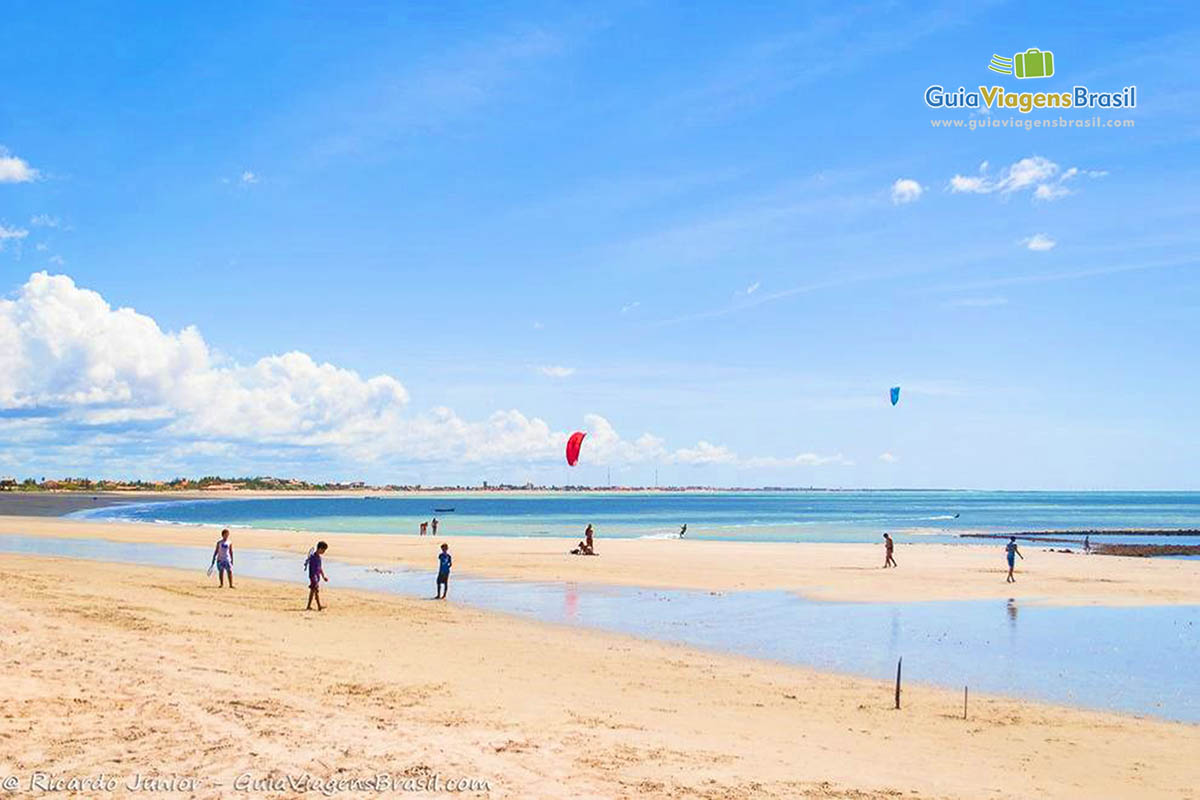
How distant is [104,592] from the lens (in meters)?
23.1

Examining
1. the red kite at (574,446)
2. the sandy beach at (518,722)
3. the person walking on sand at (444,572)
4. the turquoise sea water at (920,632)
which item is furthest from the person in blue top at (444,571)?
the red kite at (574,446)

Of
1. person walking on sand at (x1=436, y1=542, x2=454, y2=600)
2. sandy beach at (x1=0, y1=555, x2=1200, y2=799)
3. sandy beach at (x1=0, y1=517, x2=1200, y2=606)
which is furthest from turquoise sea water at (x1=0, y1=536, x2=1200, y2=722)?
sandy beach at (x1=0, y1=517, x2=1200, y2=606)

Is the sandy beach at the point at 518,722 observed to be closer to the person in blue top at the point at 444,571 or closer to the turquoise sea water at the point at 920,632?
the turquoise sea water at the point at 920,632

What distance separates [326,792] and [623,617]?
15484 mm

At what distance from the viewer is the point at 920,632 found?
21.6m

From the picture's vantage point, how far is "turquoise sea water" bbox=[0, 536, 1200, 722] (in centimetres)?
1619

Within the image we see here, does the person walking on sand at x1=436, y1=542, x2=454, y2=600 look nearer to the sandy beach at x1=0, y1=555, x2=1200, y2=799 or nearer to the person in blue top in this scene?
the person in blue top

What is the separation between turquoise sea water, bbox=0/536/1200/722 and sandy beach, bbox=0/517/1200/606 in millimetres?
2602

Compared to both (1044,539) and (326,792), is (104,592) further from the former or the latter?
(1044,539)

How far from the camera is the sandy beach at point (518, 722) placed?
30.1ft

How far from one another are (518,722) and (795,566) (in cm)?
2912

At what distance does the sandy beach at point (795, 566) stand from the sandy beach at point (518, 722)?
14.4 metres

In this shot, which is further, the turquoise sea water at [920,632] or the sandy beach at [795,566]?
the sandy beach at [795,566]

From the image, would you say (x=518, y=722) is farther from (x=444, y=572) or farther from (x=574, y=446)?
(x=574, y=446)
